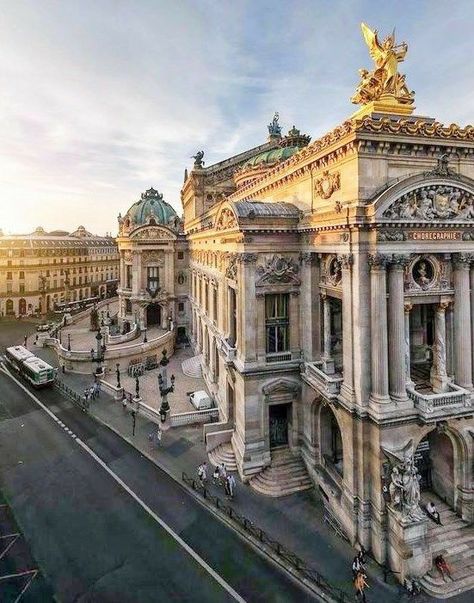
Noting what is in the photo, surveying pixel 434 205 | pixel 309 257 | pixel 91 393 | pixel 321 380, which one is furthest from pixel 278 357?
pixel 91 393

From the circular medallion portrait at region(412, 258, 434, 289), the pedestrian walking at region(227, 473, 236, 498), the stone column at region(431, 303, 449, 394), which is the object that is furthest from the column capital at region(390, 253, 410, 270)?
the pedestrian walking at region(227, 473, 236, 498)

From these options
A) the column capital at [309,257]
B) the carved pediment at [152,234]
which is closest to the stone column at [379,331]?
the column capital at [309,257]

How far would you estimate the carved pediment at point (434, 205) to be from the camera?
22.6 metres

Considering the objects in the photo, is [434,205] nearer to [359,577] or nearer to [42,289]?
[359,577]

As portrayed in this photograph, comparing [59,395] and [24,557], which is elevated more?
[59,395]

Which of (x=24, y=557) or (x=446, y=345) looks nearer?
(x=24, y=557)

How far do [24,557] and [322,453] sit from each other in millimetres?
19132

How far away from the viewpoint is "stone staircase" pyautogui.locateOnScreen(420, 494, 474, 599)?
20.5 metres

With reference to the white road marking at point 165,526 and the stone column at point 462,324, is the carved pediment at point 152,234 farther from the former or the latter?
the stone column at point 462,324

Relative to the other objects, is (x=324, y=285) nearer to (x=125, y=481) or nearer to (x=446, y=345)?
(x=446, y=345)

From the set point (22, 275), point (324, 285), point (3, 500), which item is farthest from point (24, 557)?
point (22, 275)

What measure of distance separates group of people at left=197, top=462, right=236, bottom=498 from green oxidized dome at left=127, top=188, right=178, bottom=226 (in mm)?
50802

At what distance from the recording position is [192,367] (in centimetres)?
5391

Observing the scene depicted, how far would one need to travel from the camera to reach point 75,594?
67.1ft
